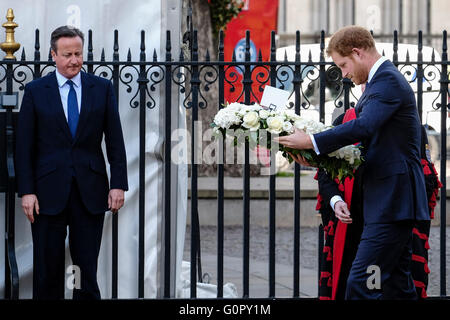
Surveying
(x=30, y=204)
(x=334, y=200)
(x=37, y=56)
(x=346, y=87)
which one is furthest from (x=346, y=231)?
(x=37, y=56)

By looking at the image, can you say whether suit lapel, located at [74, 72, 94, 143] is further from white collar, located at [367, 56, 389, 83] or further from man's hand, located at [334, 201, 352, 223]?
white collar, located at [367, 56, 389, 83]

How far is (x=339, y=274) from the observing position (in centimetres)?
584

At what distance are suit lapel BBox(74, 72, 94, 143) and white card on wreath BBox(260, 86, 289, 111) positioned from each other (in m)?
1.02

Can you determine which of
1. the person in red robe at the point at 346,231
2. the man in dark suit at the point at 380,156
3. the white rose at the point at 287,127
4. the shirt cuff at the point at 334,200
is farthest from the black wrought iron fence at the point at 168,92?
the man in dark suit at the point at 380,156

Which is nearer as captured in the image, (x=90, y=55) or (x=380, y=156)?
(x=380, y=156)

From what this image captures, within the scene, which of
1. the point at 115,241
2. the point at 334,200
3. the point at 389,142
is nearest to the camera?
the point at 389,142

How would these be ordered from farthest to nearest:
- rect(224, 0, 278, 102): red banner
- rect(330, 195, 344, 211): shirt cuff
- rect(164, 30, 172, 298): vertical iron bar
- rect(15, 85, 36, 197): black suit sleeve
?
rect(224, 0, 278, 102): red banner, rect(164, 30, 172, 298): vertical iron bar, rect(15, 85, 36, 197): black suit sleeve, rect(330, 195, 344, 211): shirt cuff

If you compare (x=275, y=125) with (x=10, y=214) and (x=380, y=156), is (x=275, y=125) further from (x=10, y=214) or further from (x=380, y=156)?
(x=10, y=214)

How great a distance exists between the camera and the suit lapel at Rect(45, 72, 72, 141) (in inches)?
239

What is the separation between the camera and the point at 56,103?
20.0 ft

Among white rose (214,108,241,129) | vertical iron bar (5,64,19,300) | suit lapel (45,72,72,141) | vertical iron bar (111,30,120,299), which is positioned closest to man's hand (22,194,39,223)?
suit lapel (45,72,72,141)

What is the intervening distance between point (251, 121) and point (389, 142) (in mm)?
713

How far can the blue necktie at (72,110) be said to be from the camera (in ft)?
20.1
